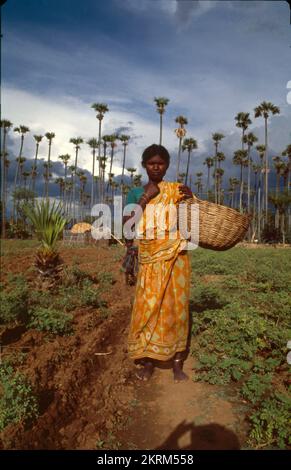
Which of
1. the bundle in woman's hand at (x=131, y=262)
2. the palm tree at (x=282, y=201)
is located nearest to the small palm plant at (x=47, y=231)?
the bundle in woman's hand at (x=131, y=262)

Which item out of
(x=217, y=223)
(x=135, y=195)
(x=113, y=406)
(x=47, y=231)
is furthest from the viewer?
(x=47, y=231)

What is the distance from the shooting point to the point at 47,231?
806cm

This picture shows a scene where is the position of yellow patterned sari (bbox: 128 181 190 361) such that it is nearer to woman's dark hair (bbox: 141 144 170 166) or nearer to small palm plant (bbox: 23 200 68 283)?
woman's dark hair (bbox: 141 144 170 166)

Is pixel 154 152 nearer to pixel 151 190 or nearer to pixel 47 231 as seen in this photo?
pixel 151 190

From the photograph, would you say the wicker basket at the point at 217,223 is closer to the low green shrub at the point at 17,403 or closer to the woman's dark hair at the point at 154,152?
the woman's dark hair at the point at 154,152

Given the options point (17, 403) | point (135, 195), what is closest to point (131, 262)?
point (135, 195)

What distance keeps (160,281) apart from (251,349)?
144 cm

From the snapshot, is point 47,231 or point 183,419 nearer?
point 183,419

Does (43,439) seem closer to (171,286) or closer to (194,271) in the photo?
(171,286)

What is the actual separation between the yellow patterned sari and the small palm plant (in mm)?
4800

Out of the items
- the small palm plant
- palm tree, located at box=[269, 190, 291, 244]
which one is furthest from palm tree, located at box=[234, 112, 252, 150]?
the small palm plant

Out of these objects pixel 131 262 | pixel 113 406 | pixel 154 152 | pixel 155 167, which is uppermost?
pixel 154 152

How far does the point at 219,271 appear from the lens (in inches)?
389

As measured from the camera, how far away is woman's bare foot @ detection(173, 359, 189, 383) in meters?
3.76
